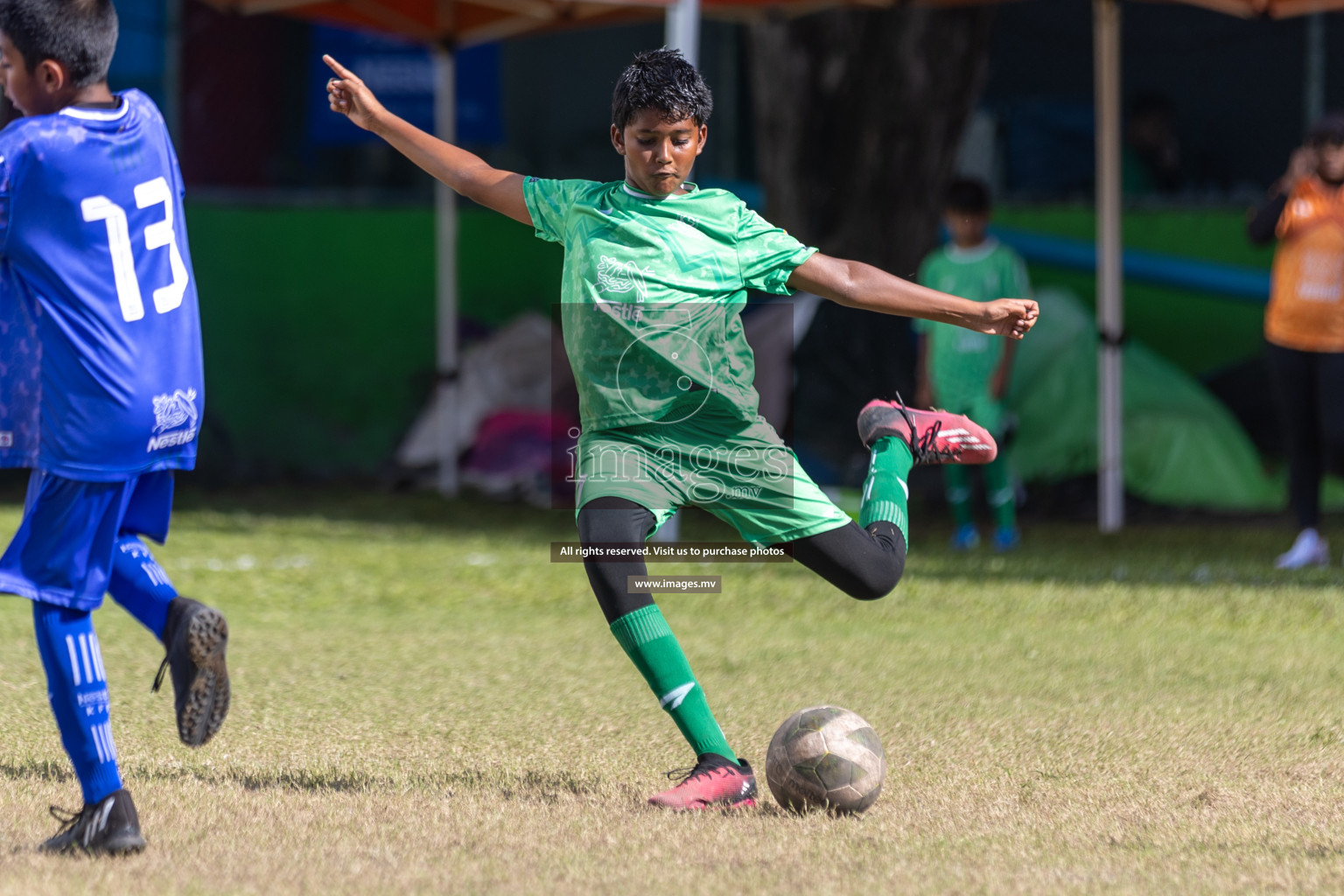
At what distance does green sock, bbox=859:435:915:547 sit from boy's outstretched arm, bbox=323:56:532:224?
3.89ft

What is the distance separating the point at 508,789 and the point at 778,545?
94 cm

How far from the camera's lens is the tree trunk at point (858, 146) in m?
10.8

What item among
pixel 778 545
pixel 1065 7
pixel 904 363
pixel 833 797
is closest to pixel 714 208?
pixel 778 545

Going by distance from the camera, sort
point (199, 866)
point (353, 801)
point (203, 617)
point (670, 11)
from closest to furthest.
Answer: point (199, 866)
point (203, 617)
point (353, 801)
point (670, 11)

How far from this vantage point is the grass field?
3.57 metres

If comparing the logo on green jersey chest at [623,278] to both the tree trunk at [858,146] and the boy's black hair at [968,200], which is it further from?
the tree trunk at [858,146]

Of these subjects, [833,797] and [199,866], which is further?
[833,797]

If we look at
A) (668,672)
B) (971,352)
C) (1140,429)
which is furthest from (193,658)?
(1140,429)

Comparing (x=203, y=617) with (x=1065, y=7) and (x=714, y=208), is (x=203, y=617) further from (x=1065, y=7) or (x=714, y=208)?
(x=1065, y=7)

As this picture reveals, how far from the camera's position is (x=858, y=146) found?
1092cm

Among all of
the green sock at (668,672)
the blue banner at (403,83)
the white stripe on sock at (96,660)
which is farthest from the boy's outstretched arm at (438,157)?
the blue banner at (403,83)

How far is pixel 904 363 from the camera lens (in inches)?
427

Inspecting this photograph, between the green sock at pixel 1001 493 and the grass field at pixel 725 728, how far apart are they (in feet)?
0.87

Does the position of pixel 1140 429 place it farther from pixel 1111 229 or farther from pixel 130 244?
pixel 130 244
